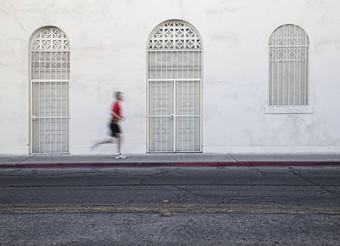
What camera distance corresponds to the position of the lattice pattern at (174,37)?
39.6ft

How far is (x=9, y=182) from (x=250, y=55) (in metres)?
8.42

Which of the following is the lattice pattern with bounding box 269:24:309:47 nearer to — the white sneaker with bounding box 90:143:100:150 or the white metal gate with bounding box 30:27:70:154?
the white sneaker with bounding box 90:143:100:150

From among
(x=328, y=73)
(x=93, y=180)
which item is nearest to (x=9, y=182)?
(x=93, y=180)

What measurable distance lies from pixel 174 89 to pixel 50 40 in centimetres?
466

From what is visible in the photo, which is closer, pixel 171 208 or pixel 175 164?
pixel 171 208

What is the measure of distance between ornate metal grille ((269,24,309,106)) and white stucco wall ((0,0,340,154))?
0.25m

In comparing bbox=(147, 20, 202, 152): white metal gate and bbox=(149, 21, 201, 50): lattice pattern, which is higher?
bbox=(149, 21, 201, 50): lattice pattern

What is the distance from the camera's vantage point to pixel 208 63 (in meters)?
11.9

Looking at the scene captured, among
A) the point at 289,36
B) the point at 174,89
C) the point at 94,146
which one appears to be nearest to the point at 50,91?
the point at 94,146

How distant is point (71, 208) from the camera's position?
5734 mm

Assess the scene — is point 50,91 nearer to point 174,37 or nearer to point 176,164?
point 174,37

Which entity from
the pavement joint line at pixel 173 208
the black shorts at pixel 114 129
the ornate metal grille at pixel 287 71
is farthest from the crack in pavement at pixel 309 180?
the black shorts at pixel 114 129

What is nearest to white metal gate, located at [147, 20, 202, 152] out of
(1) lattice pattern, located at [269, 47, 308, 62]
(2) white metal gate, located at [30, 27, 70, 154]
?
(1) lattice pattern, located at [269, 47, 308, 62]

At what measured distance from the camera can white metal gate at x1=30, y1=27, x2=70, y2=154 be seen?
12.1m
